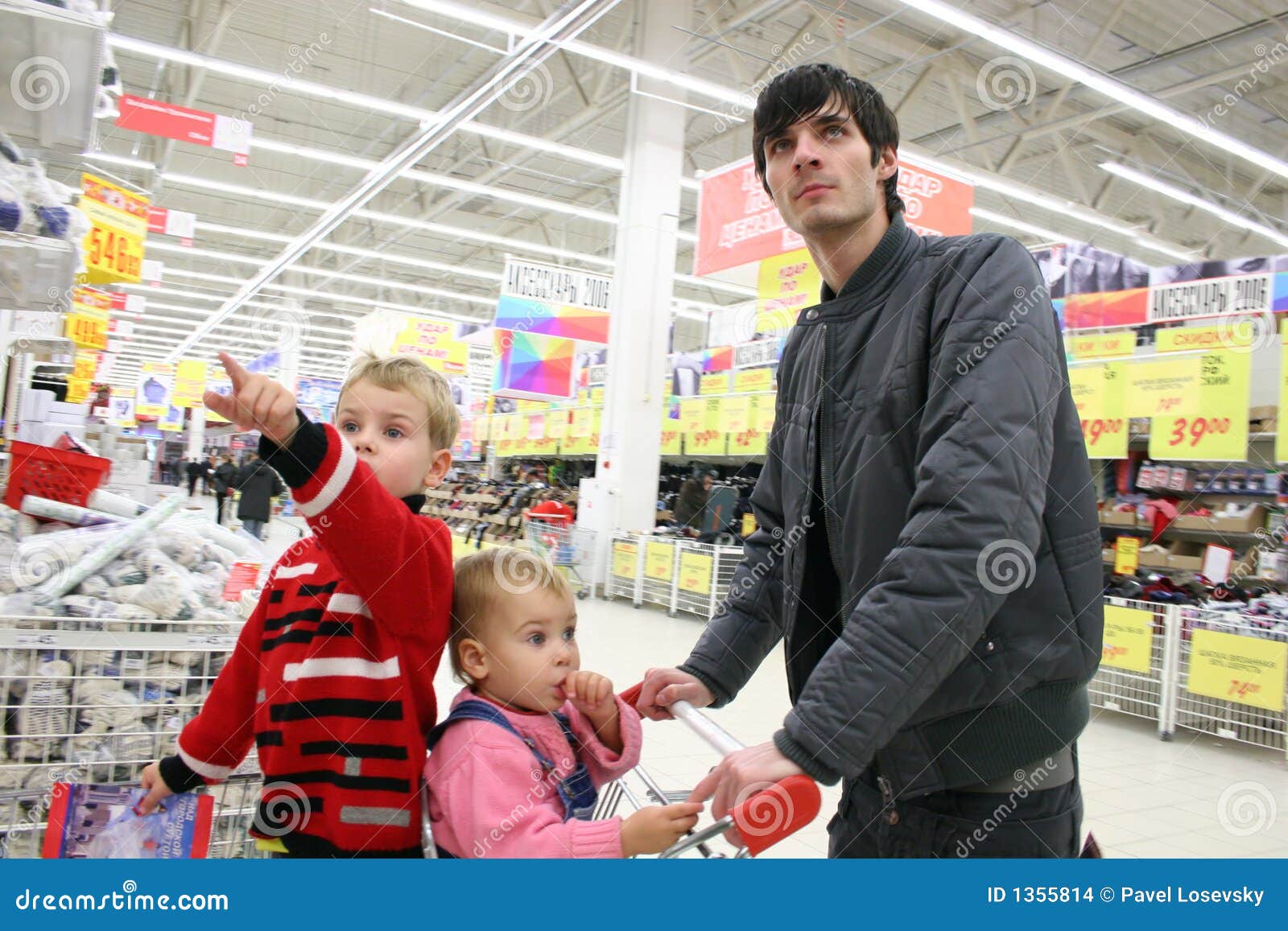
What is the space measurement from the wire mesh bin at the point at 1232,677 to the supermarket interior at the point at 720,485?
1.4 inches

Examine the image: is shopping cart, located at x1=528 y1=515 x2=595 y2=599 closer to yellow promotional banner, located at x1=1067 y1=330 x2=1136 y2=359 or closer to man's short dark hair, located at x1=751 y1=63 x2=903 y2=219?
yellow promotional banner, located at x1=1067 y1=330 x2=1136 y2=359

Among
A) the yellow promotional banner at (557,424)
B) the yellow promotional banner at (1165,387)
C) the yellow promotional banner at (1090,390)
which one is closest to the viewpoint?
the yellow promotional banner at (1165,387)

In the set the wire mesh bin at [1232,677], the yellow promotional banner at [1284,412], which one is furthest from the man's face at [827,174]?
the yellow promotional banner at [1284,412]

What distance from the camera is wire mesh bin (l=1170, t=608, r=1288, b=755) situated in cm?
542

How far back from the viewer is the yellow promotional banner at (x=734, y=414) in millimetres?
11617

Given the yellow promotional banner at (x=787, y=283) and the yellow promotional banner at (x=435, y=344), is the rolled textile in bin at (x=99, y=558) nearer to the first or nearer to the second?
the yellow promotional banner at (x=787, y=283)

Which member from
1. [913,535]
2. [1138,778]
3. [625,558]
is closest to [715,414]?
[625,558]

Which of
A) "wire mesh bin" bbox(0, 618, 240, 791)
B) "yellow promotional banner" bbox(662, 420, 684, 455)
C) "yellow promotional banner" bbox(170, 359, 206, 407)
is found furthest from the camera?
"yellow promotional banner" bbox(170, 359, 206, 407)

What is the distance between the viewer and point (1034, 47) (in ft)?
27.2

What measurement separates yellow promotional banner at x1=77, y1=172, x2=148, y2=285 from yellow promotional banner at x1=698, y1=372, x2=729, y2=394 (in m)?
7.44

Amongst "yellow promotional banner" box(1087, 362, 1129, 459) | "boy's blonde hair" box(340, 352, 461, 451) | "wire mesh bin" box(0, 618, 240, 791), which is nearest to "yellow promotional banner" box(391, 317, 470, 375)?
"yellow promotional banner" box(1087, 362, 1129, 459)

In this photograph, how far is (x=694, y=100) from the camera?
1438 cm

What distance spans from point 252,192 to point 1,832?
15461 millimetres
